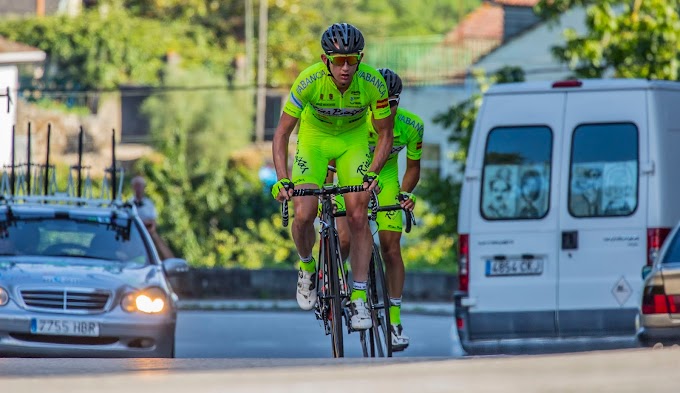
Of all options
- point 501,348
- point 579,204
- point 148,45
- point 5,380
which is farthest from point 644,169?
point 148,45

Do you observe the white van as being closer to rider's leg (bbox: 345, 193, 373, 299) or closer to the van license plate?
the van license plate

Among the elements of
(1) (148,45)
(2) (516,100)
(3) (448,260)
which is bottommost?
(3) (448,260)

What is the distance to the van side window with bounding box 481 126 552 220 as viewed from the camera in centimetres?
1338

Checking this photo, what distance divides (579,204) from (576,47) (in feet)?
38.9

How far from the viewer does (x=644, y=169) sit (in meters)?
13.0

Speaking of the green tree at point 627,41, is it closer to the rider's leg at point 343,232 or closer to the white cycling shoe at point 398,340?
the rider's leg at point 343,232

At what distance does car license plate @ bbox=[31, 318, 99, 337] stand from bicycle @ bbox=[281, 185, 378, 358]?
8.94 feet

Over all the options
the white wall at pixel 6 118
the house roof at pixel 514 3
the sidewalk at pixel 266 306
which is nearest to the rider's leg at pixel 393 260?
the sidewalk at pixel 266 306

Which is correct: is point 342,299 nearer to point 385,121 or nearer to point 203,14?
point 385,121

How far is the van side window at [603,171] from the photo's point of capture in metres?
13.1

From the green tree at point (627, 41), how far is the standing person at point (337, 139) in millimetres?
14539

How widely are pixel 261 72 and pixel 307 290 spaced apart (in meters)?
63.9

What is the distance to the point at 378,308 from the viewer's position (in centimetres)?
1077

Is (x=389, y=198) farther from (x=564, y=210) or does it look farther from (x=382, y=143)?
(x=564, y=210)
